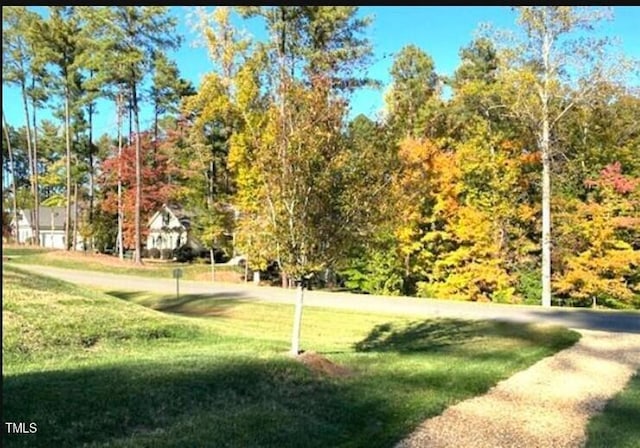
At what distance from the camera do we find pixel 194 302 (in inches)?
738

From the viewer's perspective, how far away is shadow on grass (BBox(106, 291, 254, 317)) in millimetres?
17266

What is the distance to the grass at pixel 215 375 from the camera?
18.1 feet

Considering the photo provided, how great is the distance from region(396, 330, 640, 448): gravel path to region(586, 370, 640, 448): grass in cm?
11

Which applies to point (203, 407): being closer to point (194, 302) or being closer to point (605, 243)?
point (194, 302)

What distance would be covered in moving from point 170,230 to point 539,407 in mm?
39814

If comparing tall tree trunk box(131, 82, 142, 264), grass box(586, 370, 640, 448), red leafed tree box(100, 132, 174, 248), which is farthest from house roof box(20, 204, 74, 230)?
grass box(586, 370, 640, 448)

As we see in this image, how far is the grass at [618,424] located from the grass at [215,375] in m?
1.50

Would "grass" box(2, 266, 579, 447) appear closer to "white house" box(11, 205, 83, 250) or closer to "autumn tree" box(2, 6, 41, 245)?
"autumn tree" box(2, 6, 41, 245)

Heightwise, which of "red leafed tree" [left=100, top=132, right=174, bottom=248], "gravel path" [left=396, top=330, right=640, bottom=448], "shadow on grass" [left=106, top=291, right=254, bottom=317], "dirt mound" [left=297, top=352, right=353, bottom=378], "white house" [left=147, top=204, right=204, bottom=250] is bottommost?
"shadow on grass" [left=106, top=291, right=254, bottom=317]

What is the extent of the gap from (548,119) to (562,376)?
13.8m

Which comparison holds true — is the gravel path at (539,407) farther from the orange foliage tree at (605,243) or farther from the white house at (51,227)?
the white house at (51,227)

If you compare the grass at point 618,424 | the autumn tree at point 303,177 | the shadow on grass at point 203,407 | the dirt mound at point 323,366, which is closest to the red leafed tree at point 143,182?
the autumn tree at point 303,177

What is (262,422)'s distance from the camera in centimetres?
591
